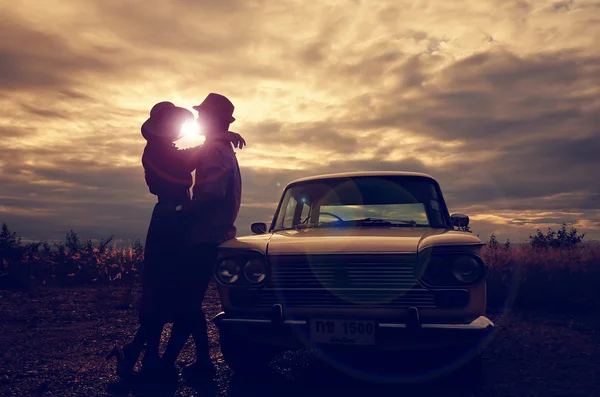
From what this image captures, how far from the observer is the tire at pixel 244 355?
4.34 m

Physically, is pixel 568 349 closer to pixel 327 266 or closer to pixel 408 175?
pixel 408 175

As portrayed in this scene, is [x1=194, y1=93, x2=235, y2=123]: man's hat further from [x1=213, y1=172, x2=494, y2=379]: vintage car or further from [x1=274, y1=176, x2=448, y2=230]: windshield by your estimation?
[x1=274, y1=176, x2=448, y2=230]: windshield

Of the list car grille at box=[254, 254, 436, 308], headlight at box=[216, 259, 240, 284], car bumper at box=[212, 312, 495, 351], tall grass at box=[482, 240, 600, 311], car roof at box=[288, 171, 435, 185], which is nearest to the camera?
car bumper at box=[212, 312, 495, 351]

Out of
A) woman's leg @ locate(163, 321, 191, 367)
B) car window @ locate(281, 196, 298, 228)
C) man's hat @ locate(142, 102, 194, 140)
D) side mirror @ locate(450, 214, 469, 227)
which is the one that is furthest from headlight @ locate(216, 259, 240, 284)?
side mirror @ locate(450, 214, 469, 227)

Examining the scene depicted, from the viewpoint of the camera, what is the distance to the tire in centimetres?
434

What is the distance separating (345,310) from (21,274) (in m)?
8.30

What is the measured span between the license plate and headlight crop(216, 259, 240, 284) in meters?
0.75

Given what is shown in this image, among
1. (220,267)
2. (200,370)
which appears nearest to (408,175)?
(220,267)

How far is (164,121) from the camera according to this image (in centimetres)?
445

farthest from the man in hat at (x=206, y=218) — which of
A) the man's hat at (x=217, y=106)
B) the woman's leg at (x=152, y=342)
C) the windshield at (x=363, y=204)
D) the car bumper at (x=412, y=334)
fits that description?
the windshield at (x=363, y=204)

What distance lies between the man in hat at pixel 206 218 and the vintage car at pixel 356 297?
24 centimetres

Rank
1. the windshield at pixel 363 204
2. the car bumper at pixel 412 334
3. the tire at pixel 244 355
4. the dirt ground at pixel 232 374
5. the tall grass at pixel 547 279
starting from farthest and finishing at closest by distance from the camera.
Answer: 1. the tall grass at pixel 547 279
2. the windshield at pixel 363 204
3. the tire at pixel 244 355
4. the dirt ground at pixel 232 374
5. the car bumper at pixel 412 334

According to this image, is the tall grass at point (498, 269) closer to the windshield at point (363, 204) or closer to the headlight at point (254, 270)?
the windshield at point (363, 204)

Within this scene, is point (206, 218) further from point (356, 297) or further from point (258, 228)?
point (356, 297)
